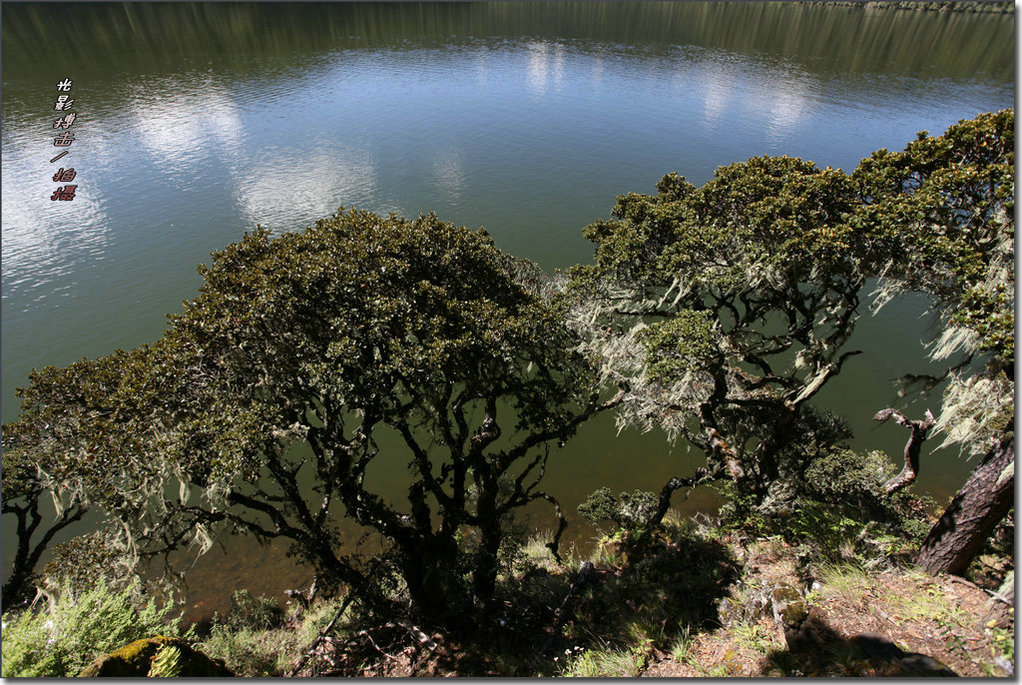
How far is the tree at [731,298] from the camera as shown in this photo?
331 inches

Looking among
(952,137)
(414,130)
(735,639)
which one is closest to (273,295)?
(735,639)

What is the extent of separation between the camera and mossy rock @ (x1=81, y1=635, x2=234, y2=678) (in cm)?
622

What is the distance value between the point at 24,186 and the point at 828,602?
35849mm

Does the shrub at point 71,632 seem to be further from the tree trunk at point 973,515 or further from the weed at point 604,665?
the tree trunk at point 973,515

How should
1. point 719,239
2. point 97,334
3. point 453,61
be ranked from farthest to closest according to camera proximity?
point 453,61, point 97,334, point 719,239

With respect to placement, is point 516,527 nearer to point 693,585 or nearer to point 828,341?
point 693,585

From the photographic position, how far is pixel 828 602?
7293 millimetres

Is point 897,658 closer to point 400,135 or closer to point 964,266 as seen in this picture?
point 964,266

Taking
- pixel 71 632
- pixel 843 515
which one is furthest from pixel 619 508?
pixel 71 632

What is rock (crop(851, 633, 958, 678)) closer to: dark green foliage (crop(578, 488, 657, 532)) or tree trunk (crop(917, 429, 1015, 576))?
tree trunk (crop(917, 429, 1015, 576))

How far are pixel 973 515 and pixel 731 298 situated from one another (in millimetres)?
5087

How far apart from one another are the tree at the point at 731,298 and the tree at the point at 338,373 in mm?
1754

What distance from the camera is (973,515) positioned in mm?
6996

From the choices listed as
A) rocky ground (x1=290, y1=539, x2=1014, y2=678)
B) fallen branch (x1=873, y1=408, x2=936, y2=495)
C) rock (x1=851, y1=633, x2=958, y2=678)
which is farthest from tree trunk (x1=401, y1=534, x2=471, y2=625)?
fallen branch (x1=873, y1=408, x2=936, y2=495)
